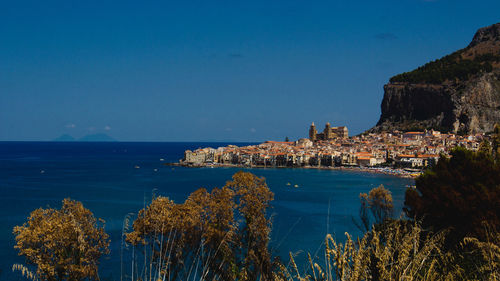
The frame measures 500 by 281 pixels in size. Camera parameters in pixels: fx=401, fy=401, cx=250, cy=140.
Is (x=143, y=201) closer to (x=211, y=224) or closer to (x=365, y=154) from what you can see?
(x=211, y=224)

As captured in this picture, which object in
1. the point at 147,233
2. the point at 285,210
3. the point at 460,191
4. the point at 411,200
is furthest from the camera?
the point at 285,210

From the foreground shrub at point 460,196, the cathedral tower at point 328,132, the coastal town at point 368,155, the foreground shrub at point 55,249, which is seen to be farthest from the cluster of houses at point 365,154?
the foreground shrub at point 55,249

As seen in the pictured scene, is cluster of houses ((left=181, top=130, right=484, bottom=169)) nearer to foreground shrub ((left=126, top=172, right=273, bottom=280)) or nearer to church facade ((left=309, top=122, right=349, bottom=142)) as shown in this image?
church facade ((left=309, top=122, right=349, bottom=142))

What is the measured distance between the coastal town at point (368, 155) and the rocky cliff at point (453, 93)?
6.14 metres

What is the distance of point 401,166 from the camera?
66.5 m

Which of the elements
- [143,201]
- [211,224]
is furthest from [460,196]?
[143,201]

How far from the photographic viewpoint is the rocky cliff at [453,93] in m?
86.7

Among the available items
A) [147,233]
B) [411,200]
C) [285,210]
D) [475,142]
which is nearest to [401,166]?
[475,142]

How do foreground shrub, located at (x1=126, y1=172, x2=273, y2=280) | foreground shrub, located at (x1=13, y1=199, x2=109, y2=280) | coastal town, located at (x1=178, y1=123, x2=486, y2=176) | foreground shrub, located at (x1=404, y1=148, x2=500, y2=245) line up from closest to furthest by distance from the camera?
foreground shrub, located at (x1=13, y1=199, x2=109, y2=280), foreground shrub, located at (x1=126, y1=172, x2=273, y2=280), foreground shrub, located at (x1=404, y1=148, x2=500, y2=245), coastal town, located at (x1=178, y1=123, x2=486, y2=176)

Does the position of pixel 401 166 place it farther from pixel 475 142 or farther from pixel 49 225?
pixel 49 225

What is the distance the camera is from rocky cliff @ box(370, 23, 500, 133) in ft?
284

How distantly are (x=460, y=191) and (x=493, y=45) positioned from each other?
365 ft

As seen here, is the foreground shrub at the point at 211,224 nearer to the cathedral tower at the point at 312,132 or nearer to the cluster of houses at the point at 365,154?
the cluster of houses at the point at 365,154

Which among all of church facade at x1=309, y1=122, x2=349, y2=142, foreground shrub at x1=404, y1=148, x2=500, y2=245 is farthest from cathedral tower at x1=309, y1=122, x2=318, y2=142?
foreground shrub at x1=404, y1=148, x2=500, y2=245
